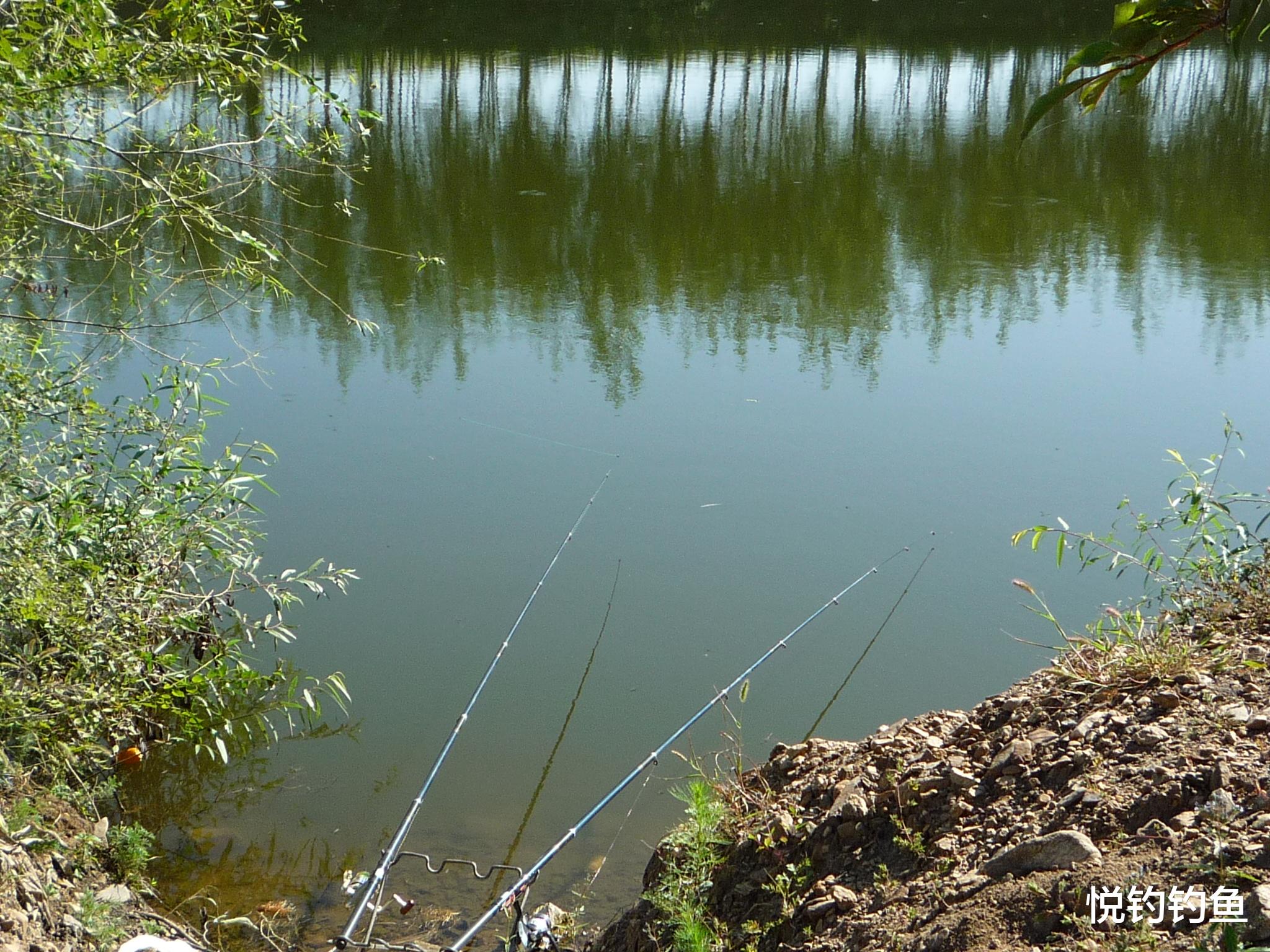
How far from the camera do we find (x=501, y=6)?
18.8 metres

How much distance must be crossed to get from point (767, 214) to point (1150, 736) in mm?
6897

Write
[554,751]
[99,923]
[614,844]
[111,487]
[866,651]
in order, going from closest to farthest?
[99,923]
[614,844]
[554,751]
[111,487]
[866,651]

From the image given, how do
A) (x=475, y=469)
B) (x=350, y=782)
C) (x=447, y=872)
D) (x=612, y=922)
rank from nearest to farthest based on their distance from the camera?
1. (x=612, y=922)
2. (x=447, y=872)
3. (x=350, y=782)
4. (x=475, y=469)

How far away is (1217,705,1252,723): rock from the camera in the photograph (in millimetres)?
2137

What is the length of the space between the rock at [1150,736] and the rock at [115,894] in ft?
6.46

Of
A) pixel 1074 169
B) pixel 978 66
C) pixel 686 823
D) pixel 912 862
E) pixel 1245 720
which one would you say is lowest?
pixel 686 823

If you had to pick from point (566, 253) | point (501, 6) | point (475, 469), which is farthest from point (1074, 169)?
point (501, 6)

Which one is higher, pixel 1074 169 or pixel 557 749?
pixel 1074 169

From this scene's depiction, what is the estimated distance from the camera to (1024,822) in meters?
2.10

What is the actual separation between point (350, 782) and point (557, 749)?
1.79 ft

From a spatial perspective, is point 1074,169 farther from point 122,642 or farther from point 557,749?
point 122,642

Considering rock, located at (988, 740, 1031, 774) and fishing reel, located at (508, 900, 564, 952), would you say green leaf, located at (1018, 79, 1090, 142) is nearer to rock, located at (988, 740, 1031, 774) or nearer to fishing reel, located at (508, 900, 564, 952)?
rock, located at (988, 740, 1031, 774)

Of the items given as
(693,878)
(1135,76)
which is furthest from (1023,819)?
(1135,76)

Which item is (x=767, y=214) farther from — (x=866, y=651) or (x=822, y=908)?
(x=822, y=908)
